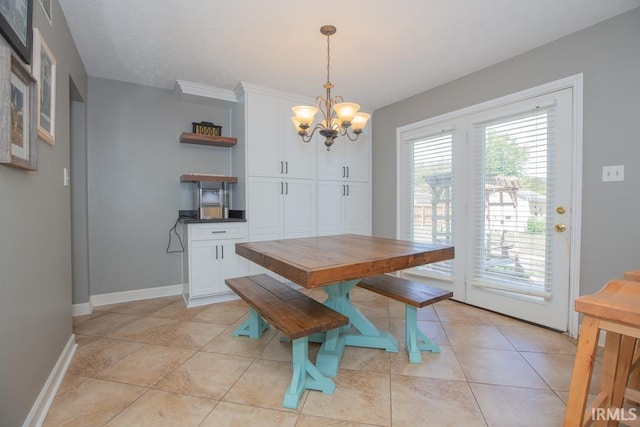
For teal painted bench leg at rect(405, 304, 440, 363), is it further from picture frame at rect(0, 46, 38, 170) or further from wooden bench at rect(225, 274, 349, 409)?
picture frame at rect(0, 46, 38, 170)

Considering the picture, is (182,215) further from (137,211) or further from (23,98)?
(23,98)

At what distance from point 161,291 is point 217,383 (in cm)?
209

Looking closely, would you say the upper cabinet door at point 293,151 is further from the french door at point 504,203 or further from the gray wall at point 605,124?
the gray wall at point 605,124

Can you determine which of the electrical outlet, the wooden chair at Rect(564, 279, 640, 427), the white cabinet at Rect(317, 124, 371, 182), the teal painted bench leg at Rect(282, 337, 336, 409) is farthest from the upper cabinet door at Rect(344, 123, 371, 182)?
the wooden chair at Rect(564, 279, 640, 427)

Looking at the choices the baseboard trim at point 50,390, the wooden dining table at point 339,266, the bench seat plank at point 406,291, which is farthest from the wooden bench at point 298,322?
the baseboard trim at point 50,390

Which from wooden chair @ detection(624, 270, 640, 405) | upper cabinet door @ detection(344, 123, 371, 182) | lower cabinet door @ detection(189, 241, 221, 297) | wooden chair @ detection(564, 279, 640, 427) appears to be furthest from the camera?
upper cabinet door @ detection(344, 123, 371, 182)

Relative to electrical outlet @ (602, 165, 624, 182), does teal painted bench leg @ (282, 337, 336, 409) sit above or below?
below

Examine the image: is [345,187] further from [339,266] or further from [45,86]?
[45,86]

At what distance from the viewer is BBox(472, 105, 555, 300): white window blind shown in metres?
2.52

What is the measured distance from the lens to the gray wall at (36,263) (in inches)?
47.1

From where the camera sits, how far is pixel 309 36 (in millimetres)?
2371

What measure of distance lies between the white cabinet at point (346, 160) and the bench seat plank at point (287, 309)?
77.7 inches

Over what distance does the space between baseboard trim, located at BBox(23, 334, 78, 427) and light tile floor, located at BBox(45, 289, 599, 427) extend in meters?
0.04

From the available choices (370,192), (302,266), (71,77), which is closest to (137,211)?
(71,77)
